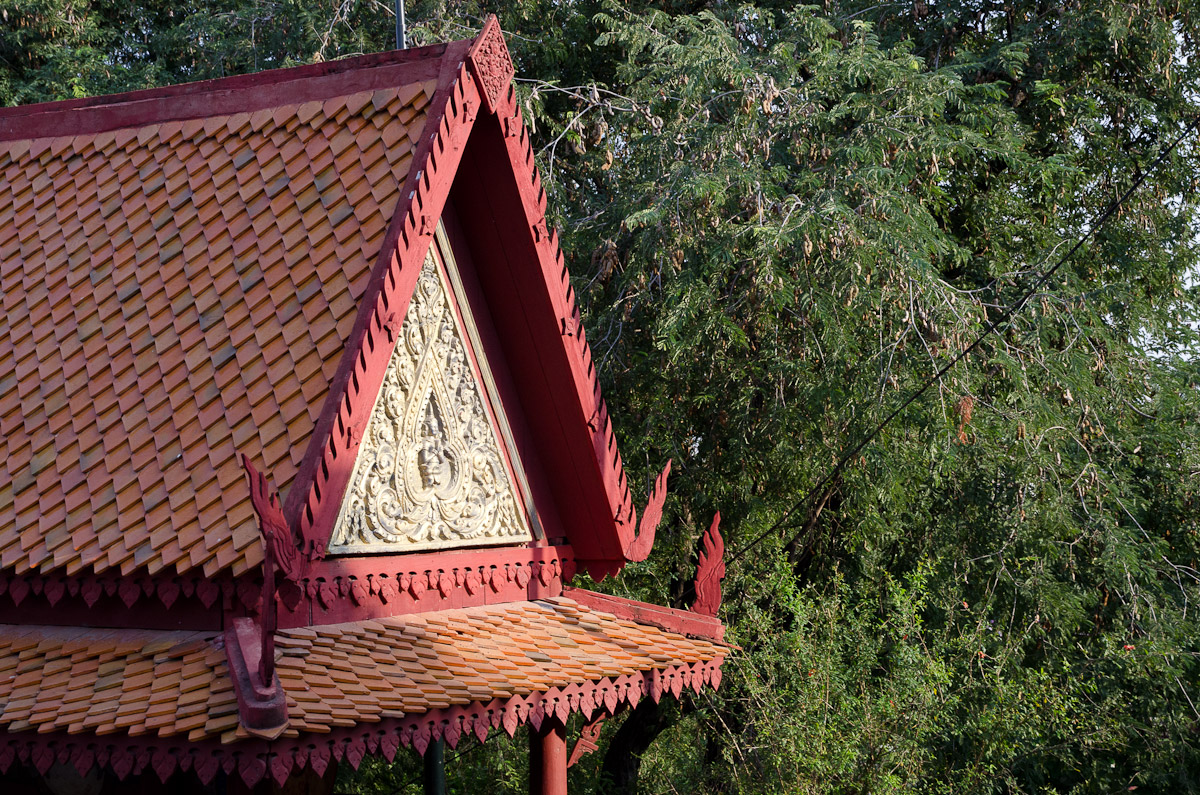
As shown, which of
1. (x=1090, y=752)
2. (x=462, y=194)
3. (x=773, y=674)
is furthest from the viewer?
(x=1090, y=752)

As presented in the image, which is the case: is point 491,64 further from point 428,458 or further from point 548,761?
point 548,761

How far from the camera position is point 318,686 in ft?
11.4

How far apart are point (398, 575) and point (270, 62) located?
341 inches

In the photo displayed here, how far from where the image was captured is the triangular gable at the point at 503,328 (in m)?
3.76

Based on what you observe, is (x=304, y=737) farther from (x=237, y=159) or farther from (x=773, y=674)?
(x=773, y=674)

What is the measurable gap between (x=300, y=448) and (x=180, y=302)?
1.11 meters

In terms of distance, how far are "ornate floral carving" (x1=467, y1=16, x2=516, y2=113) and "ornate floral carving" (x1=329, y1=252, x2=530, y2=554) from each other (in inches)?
28.3

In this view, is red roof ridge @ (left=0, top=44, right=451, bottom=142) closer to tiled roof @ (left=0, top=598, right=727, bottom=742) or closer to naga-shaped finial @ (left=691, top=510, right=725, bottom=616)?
tiled roof @ (left=0, top=598, right=727, bottom=742)

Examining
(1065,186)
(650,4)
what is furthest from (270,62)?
(1065,186)

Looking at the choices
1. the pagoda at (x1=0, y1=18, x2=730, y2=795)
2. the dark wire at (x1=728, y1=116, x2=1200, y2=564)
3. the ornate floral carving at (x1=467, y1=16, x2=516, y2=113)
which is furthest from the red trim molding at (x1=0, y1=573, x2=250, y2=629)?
the dark wire at (x1=728, y1=116, x2=1200, y2=564)

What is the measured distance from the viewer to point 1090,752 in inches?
364

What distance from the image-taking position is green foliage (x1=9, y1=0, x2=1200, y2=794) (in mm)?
7914

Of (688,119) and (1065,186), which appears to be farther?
(1065,186)

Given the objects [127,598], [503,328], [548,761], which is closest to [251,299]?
[503,328]
